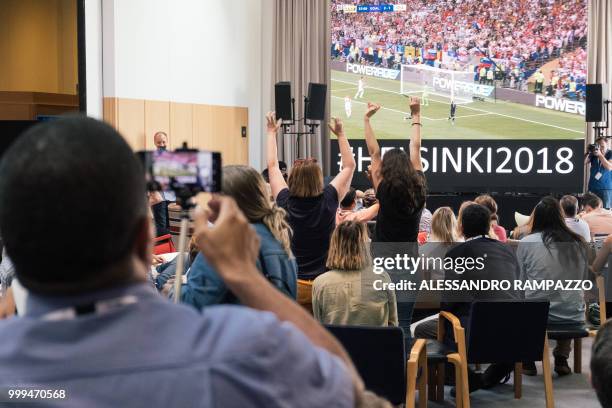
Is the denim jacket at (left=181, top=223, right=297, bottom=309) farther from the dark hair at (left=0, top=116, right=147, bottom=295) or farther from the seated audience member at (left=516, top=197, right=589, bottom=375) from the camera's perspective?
the seated audience member at (left=516, top=197, right=589, bottom=375)

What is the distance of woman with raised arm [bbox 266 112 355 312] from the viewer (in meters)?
4.31

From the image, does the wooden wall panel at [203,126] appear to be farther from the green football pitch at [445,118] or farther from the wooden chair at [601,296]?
the wooden chair at [601,296]

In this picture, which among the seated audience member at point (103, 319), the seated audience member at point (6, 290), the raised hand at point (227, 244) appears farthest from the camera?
the seated audience member at point (6, 290)

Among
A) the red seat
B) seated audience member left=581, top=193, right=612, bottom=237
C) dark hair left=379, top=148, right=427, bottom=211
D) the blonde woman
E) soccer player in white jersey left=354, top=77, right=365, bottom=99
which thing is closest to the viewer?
dark hair left=379, top=148, right=427, bottom=211

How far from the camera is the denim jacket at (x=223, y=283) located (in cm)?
225

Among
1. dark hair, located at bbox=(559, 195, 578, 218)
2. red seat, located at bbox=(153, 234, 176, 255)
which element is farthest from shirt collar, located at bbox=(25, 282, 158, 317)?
dark hair, located at bbox=(559, 195, 578, 218)

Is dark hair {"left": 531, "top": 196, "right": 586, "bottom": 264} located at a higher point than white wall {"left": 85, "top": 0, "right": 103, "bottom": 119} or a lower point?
lower

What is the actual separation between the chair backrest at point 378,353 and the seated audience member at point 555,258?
5.75 feet

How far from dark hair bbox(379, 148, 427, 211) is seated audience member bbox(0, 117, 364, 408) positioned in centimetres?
364

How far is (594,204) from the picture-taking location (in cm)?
686

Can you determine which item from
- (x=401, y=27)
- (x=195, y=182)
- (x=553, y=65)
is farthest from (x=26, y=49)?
(x=195, y=182)

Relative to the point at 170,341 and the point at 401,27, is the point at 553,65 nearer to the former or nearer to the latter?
the point at 401,27

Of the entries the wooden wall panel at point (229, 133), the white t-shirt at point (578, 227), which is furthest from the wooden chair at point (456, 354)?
the wooden wall panel at point (229, 133)

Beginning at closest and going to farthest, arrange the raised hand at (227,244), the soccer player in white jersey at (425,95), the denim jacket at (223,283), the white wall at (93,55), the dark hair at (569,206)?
the raised hand at (227,244)
the denim jacket at (223,283)
the dark hair at (569,206)
the white wall at (93,55)
the soccer player in white jersey at (425,95)
